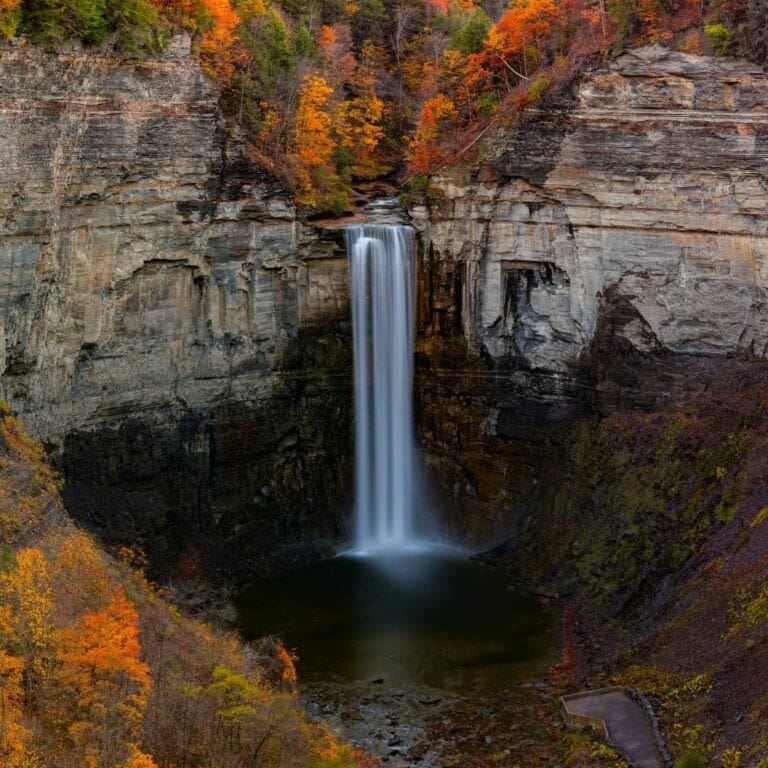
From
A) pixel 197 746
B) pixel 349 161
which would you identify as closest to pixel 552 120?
pixel 349 161

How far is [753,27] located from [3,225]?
974 inches

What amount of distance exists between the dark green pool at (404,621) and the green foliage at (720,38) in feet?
62.9

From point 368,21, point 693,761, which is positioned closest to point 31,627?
point 693,761

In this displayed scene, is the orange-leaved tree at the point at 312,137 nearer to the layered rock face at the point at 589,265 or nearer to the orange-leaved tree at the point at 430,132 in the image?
the orange-leaved tree at the point at 430,132

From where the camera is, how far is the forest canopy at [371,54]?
42188 millimetres

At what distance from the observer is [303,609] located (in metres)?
41.9

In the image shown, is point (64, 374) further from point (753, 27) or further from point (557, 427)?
point (753, 27)

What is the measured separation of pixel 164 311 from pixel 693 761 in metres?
25.0

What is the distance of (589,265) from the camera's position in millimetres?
46219

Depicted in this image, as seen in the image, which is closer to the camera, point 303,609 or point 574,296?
point 303,609

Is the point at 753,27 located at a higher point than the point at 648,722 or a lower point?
higher

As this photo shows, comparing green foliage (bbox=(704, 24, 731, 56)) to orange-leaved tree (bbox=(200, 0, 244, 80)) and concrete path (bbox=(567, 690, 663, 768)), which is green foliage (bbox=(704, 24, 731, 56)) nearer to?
orange-leaved tree (bbox=(200, 0, 244, 80))

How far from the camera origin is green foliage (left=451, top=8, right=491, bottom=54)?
164 ft

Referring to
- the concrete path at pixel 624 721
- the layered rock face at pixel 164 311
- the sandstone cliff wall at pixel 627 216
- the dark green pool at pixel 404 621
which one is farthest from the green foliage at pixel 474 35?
the concrete path at pixel 624 721
